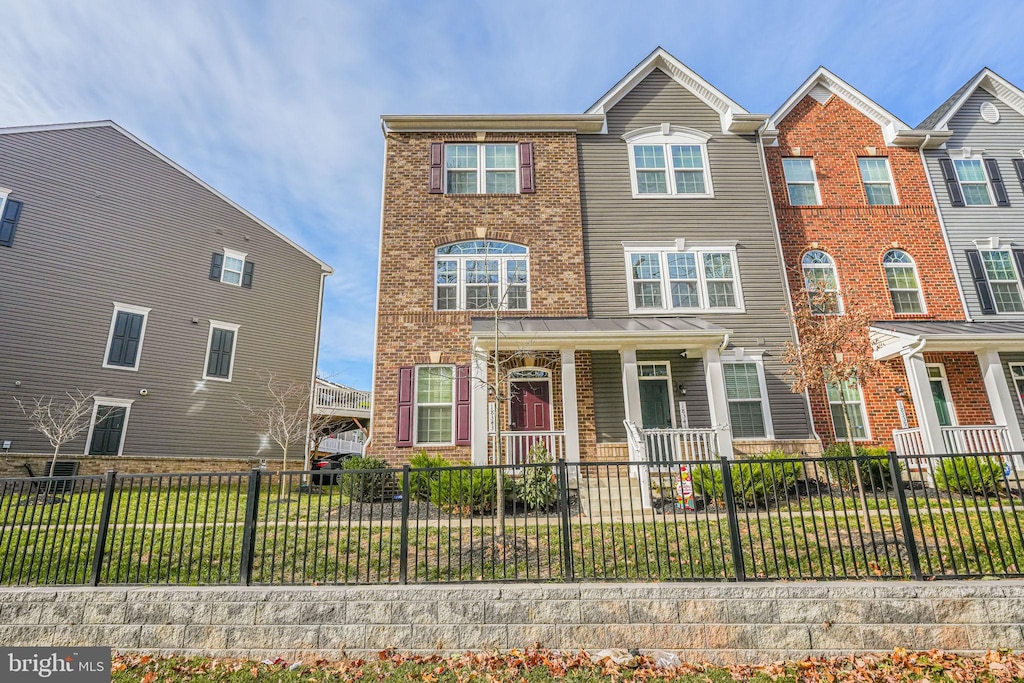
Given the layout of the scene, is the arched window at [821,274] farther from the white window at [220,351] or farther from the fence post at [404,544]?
the white window at [220,351]

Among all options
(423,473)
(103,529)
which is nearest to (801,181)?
(423,473)

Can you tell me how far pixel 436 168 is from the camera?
46.3ft

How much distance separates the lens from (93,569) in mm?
5750

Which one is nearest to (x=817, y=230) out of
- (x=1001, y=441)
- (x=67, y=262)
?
(x=1001, y=441)

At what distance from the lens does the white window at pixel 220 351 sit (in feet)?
57.7

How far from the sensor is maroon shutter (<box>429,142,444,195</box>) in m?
14.0

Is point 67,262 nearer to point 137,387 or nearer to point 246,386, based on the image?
point 137,387

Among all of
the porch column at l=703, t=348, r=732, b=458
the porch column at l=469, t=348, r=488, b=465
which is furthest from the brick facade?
the porch column at l=703, t=348, r=732, b=458

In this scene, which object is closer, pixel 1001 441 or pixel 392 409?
pixel 1001 441

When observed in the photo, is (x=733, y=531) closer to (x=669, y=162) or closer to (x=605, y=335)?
(x=605, y=335)

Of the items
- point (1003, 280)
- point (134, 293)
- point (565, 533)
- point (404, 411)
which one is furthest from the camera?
point (134, 293)

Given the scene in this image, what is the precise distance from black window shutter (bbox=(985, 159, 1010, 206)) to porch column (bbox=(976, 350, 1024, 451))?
20.2 ft

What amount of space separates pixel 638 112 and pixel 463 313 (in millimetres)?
7922

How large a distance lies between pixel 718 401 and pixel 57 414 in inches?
688
